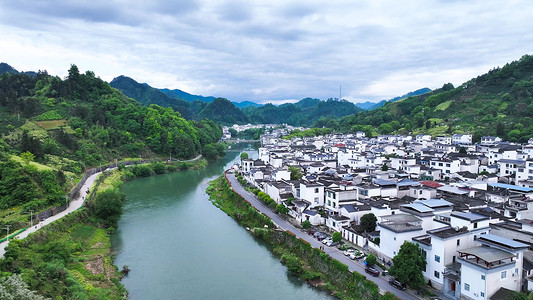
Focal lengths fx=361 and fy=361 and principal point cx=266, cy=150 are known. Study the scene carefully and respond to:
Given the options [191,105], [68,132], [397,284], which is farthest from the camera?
[191,105]

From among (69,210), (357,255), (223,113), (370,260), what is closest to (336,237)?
(357,255)

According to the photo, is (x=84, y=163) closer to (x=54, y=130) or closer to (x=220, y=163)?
(x=54, y=130)

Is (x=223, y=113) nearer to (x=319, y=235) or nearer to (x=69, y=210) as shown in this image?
(x=69, y=210)

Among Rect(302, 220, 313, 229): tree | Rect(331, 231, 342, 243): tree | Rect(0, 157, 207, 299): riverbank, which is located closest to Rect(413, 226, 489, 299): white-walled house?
Rect(331, 231, 342, 243): tree

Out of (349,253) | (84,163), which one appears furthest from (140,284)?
(84,163)

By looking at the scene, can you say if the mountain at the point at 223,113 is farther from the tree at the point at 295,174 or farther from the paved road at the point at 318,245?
the paved road at the point at 318,245

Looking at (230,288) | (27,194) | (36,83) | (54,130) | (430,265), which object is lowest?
(230,288)
